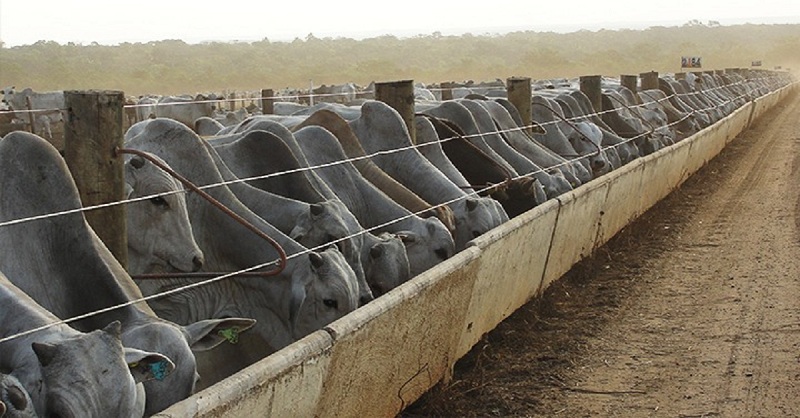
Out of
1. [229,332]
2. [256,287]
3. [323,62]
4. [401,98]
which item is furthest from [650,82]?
[323,62]

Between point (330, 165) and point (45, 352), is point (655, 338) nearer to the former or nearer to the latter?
point (330, 165)

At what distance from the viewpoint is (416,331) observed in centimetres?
679

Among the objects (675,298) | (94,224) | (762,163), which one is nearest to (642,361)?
(675,298)

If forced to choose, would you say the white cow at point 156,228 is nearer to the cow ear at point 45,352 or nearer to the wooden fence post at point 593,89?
the cow ear at point 45,352

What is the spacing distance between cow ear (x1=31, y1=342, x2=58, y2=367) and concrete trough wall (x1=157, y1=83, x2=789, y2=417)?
50 cm

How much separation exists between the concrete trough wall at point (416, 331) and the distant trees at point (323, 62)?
6162cm

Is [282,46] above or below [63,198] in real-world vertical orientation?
below

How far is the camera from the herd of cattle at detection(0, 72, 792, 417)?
4.60 meters

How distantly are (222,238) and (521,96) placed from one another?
7.89 meters

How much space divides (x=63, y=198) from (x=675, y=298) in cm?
619

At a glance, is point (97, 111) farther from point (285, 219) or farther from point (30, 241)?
point (285, 219)

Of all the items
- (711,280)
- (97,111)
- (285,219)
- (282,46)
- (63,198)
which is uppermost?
(97,111)

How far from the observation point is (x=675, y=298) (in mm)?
10523

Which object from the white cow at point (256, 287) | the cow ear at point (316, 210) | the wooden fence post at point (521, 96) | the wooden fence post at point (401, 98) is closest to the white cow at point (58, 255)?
the white cow at point (256, 287)
